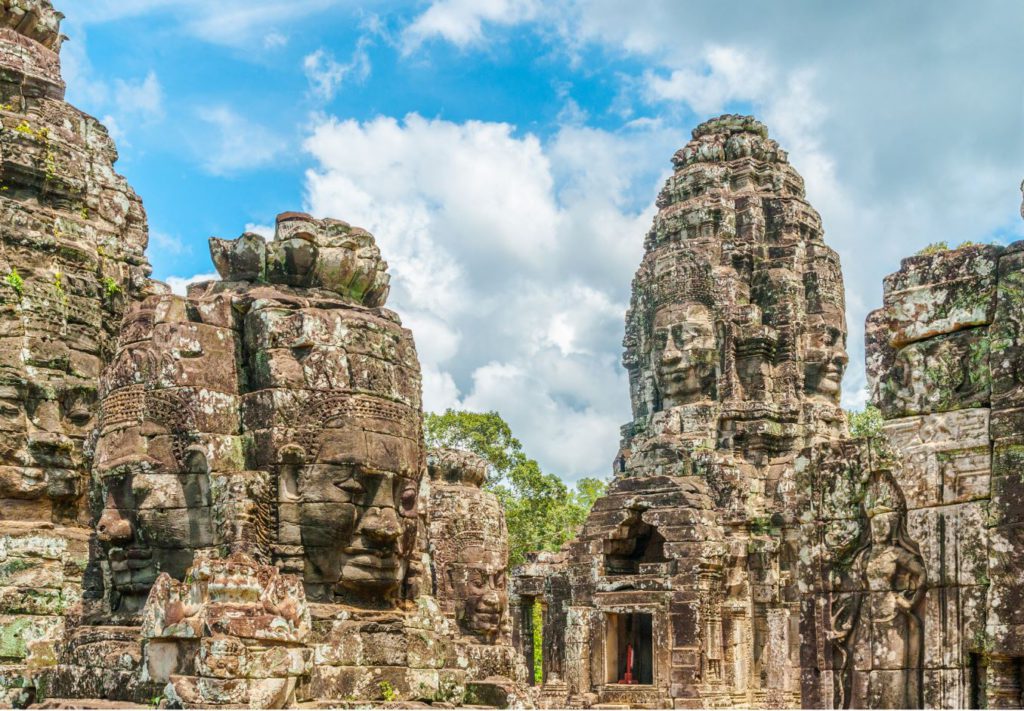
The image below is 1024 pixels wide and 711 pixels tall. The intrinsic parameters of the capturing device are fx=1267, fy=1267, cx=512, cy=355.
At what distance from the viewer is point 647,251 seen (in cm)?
3444

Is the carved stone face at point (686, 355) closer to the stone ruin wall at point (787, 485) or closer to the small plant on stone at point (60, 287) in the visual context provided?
the stone ruin wall at point (787, 485)

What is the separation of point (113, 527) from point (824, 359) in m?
23.0

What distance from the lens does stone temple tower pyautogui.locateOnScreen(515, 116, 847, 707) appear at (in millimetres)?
24094

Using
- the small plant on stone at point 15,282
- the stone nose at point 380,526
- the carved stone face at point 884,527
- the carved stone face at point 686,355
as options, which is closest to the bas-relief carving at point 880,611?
the carved stone face at point 884,527

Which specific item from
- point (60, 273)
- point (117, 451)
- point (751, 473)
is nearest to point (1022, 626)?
point (117, 451)

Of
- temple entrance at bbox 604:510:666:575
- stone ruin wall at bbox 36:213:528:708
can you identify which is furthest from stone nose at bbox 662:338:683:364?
stone ruin wall at bbox 36:213:528:708

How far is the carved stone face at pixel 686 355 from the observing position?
3111cm

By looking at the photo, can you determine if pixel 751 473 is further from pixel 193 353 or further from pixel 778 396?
pixel 193 353

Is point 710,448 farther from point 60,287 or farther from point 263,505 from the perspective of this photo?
point 263,505

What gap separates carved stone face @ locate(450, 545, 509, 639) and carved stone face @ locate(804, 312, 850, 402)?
47.8 ft

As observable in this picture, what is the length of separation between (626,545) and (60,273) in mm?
13779

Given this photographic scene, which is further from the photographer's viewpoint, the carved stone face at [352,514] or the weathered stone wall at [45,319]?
the weathered stone wall at [45,319]

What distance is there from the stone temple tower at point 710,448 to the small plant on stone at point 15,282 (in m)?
13.2

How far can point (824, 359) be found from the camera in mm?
31266
